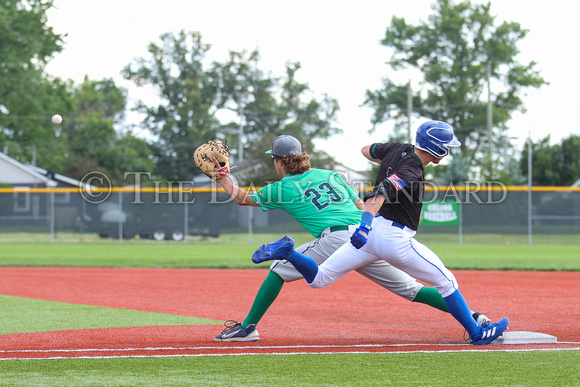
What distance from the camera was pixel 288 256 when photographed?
5.23 m

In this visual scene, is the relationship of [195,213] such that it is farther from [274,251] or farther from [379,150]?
[274,251]

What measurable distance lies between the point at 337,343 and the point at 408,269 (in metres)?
0.90

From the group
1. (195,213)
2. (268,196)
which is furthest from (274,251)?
(195,213)

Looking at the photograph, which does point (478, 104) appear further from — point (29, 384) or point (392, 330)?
point (29, 384)

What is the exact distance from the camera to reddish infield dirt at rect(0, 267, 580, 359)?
5.37 m

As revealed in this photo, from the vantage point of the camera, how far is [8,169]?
4078 cm

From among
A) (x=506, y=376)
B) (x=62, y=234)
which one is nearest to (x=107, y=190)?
(x=62, y=234)

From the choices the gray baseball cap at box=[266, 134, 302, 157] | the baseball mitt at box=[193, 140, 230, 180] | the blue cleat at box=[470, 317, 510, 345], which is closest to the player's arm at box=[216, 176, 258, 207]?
the baseball mitt at box=[193, 140, 230, 180]

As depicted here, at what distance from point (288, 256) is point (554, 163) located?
45772mm

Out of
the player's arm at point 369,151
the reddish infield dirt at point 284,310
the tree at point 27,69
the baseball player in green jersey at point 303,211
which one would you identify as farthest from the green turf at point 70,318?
the tree at point 27,69

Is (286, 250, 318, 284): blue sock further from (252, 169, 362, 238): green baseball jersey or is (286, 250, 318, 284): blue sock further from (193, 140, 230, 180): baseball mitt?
(193, 140, 230, 180): baseball mitt

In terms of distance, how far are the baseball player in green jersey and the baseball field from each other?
0.40m

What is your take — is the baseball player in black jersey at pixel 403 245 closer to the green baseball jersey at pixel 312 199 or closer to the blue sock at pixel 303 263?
the blue sock at pixel 303 263

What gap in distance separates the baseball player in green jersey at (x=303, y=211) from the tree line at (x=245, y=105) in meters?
27.3
